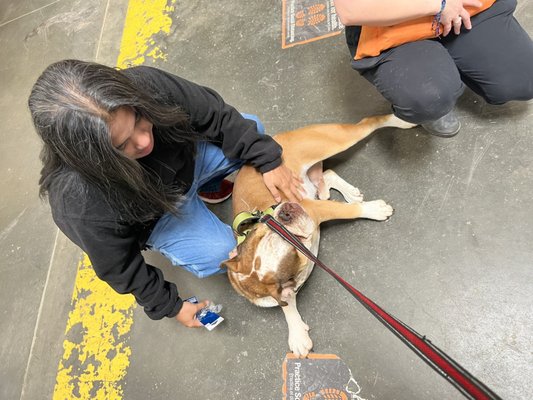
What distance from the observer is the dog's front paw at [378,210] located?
1990 mm

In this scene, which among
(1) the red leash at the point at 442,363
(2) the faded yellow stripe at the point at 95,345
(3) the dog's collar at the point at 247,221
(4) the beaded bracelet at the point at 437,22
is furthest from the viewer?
(2) the faded yellow stripe at the point at 95,345

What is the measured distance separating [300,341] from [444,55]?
143cm

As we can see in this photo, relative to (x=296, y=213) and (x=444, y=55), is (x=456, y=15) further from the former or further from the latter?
(x=296, y=213)

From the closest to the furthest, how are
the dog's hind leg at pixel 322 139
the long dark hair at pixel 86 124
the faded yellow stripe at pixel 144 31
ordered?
the long dark hair at pixel 86 124 → the dog's hind leg at pixel 322 139 → the faded yellow stripe at pixel 144 31

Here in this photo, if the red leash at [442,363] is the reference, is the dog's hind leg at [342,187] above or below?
below

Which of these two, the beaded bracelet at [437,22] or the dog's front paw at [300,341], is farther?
the dog's front paw at [300,341]

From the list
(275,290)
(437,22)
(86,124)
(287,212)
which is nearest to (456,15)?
(437,22)

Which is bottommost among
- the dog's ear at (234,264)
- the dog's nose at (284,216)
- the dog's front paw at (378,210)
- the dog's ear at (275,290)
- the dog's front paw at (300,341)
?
the dog's front paw at (300,341)

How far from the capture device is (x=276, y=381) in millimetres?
1998

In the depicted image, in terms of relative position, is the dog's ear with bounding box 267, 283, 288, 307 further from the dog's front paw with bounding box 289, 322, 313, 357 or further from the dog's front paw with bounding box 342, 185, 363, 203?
the dog's front paw with bounding box 342, 185, 363, 203

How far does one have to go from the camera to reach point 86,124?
1.17 meters

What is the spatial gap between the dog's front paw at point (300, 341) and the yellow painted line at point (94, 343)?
39.4 inches

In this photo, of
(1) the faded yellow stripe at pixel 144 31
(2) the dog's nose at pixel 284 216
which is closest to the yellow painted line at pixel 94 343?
(2) the dog's nose at pixel 284 216

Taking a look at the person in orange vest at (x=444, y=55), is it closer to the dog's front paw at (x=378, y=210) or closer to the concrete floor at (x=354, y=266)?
the concrete floor at (x=354, y=266)
